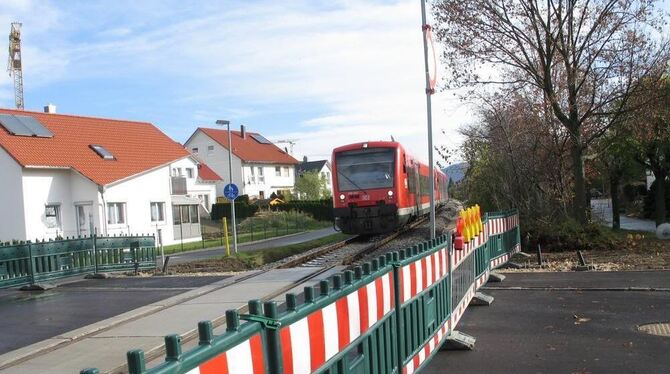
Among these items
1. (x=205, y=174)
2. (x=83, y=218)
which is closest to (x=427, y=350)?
(x=83, y=218)

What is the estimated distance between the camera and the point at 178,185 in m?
46.7

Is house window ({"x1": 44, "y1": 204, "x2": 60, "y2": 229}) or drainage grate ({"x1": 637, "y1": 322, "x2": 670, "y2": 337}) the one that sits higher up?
house window ({"x1": 44, "y1": 204, "x2": 60, "y2": 229})

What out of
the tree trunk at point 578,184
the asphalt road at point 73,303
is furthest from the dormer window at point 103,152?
the tree trunk at point 578,184

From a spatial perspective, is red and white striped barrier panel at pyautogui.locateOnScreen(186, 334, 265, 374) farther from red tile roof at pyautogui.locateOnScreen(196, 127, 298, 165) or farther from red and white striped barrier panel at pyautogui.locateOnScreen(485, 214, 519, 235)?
red tile roof at pyautogui.locateOnScreen(196, 127, 298, 165)

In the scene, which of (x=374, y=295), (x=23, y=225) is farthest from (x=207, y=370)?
(x=23, y=225)

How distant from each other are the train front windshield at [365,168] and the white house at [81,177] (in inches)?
454

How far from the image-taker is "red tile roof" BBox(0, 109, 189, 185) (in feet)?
103

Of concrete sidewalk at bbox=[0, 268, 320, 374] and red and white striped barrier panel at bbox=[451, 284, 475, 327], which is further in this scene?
red and white striped barrier panel at bbox=[451, 284, 475, 327]

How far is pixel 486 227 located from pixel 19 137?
28.6 metres

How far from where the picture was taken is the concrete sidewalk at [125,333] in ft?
21.9

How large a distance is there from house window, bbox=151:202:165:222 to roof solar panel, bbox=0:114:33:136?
7660mm

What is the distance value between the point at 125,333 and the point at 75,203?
26.7 meters

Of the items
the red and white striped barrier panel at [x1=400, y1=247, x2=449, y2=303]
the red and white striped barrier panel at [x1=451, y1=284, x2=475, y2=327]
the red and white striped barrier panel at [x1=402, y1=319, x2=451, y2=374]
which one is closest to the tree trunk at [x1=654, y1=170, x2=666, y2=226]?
the red and white striped barrier panel at [x1=451, y1=284, x2=475, y2=327]

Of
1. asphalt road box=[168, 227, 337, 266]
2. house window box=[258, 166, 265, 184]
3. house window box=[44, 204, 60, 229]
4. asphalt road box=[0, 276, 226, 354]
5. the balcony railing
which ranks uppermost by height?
house window box=[258, 166, 265, 184]
